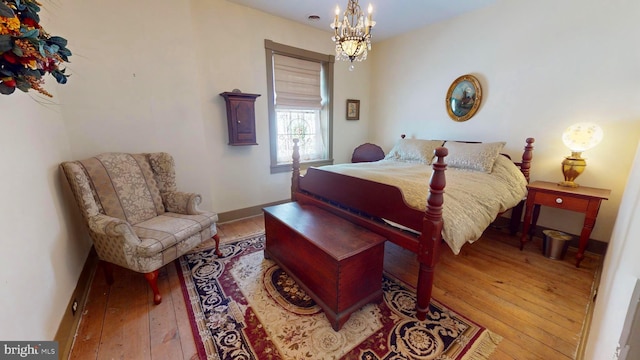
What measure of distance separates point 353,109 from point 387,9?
5.19 ft

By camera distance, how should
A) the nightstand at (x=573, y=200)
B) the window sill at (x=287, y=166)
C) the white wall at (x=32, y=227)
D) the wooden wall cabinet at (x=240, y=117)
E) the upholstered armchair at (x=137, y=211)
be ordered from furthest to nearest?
the window sill at (x=287, y=166) < the wooden wall cabinet at (x=240, y=117) < the nightstand at (x=573, y=200) < the upholstered armchair at (x=137, y=211) < the white wall at (x=32, y=227)

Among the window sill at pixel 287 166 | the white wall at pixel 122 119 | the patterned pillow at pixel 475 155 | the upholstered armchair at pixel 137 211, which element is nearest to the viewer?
the white wall at pixel 122 119

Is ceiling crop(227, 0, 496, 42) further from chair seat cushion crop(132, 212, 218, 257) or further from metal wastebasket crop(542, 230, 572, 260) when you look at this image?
metal wastebasket crop(542, 230, 572, 260)

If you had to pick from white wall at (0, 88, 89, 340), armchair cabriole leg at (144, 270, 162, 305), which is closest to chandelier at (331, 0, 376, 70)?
white wall at (0, 88, 89, 340)

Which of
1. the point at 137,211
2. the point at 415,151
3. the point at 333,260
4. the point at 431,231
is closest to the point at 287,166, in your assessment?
the point at 415,151

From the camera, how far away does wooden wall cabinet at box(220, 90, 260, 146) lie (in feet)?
9.69

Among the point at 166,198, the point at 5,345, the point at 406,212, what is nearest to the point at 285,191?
the point at 166,198

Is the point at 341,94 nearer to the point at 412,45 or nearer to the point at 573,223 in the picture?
the point at 412,45

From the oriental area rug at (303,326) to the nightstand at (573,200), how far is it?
152 centimetres

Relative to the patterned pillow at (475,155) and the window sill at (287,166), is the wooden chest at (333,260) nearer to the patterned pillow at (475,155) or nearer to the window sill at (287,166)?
the window sill at (287,166)

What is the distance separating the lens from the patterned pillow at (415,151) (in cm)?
322

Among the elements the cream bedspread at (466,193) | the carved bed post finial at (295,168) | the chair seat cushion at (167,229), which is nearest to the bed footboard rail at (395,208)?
the cream bedspread at (466,193)

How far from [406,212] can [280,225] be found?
3.35 feet

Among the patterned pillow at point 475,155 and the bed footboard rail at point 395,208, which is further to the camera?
the patterned pillow at point 475,155
